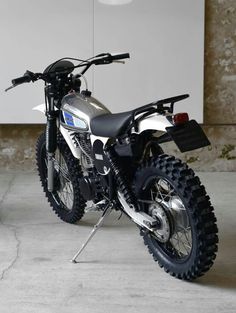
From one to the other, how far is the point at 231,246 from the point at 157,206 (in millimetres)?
708

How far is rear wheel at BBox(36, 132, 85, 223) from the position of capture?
10.8 feet

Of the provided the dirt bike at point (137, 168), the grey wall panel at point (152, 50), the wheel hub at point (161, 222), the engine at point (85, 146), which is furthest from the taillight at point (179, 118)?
the grey wall panel at point (152, 50)

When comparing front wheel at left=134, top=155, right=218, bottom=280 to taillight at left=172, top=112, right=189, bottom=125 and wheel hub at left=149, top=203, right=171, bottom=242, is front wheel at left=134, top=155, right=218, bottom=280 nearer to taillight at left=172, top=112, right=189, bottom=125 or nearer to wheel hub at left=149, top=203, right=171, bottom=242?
wheel hub at left=149, top=203, right=171, bottom=242

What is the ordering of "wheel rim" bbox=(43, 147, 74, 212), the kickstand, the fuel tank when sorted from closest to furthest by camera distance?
1. the kickstand
2. the fuel tank
3. "wheel rim" bbox=(43, 147, 74, 212)

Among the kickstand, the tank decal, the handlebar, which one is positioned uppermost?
the handlebar

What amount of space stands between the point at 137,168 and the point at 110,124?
0.26 m

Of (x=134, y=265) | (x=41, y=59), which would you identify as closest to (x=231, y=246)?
(x=134, y=265)

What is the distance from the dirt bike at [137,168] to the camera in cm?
244

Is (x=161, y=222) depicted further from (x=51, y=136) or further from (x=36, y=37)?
(x=36, y=37)

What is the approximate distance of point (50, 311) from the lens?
2.29m

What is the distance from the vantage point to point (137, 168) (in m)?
2.69

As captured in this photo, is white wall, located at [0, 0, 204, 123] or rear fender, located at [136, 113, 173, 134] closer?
rear fender, located at [136, 113, 173, 134]

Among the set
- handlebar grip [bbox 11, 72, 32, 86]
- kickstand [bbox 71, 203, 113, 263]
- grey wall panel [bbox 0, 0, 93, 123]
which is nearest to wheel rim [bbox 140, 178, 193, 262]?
kickstand [bbox 71, 203, 113, 263]

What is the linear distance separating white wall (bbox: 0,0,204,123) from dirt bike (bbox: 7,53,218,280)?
1564 mm
